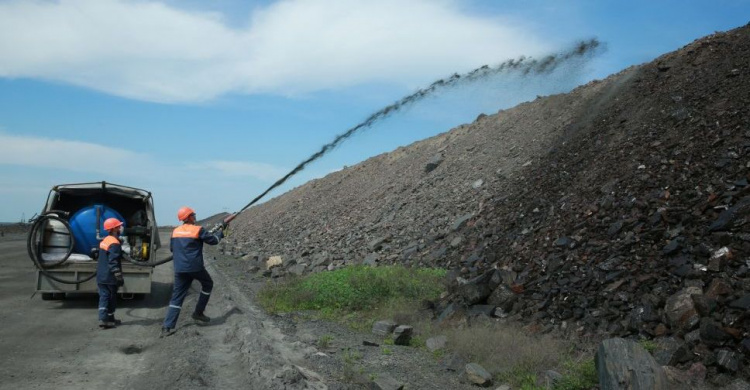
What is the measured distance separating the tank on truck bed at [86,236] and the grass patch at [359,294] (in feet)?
9.21

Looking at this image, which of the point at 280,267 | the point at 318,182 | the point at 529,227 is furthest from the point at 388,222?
the point at 318,182

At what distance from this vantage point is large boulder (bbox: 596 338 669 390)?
6434 mm

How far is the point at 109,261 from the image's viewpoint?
10844 mm

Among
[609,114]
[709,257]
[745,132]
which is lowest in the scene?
[709,257]

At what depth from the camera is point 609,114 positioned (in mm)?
18859

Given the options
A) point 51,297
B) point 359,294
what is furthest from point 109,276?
point 359,294

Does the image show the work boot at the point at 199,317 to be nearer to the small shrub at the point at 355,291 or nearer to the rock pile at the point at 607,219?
the small shrub at the point at 355,291

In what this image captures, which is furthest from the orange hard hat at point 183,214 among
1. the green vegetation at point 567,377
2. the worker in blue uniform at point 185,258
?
the green vegetation at point 567,377

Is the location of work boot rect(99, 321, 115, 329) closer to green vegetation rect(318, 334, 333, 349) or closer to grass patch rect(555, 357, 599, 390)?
green vegetation rect(318, 334, 333, 349)

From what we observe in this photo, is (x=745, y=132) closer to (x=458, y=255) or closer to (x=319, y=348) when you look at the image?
(x=458, y=255)

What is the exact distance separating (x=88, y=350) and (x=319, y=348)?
10.4ft

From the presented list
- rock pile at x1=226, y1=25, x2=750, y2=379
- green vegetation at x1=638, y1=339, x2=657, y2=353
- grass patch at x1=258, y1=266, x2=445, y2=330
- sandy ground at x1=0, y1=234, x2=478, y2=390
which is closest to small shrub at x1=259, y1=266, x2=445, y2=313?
grass patch at x1=258, y1=266, x2=445, y2=330

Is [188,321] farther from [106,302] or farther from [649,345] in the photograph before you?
[649,345]

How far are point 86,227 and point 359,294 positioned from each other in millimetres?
5896
